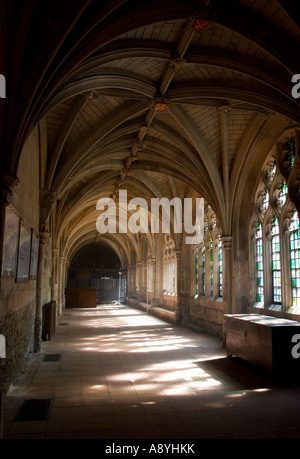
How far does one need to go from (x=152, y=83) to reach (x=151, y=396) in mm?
5933

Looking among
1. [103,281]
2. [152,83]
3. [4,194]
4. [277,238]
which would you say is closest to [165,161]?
[152,83]

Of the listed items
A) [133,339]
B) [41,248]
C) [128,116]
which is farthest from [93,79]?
[133,339]

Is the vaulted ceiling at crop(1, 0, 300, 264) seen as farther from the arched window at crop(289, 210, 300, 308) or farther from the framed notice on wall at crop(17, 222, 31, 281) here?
the arched window at crop(289, 210, 300, 308)

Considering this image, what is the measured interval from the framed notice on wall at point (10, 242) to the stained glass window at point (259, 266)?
640 centimetres

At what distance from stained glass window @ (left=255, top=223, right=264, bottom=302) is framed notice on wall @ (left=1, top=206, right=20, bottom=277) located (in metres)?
→ 6.40

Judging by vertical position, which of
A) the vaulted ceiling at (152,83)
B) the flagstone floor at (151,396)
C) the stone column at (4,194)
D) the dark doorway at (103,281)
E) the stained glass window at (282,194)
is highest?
the vaulted ceiling at (152,83)

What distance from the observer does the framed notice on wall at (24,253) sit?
19.6 ft

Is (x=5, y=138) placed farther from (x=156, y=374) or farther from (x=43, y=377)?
(x=156, y=374)

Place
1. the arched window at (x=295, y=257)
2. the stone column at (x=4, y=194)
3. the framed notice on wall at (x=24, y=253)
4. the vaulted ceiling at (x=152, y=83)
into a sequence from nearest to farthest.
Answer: the stone column at (x=4, y=194), the vaulted ceiling at (x=152, y=83), the framed notice on wall at (x=24, y=253), the arched window at (x=295, y=257)

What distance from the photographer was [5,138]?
470cm

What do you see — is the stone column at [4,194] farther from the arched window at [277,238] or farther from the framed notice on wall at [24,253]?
the arched window at [277,238]

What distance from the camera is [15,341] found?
6020 mm

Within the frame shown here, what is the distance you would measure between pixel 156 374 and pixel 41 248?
4.16m

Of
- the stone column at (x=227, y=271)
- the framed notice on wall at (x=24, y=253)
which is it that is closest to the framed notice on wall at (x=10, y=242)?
the framed notice on wall at (x=24, y=253)
